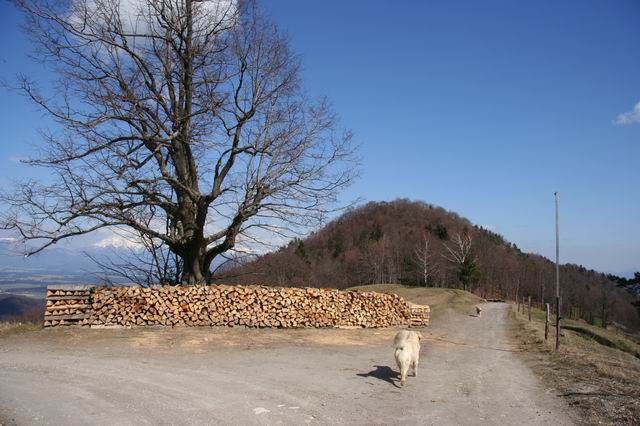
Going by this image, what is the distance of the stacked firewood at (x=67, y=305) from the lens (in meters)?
14.3

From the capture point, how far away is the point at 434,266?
73.4m

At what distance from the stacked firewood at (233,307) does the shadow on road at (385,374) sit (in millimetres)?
6453

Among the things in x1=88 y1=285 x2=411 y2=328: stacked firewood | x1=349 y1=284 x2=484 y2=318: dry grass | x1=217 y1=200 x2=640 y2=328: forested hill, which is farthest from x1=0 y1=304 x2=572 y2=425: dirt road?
x1=217 y1=200 x2=640 y2=328: forested hill

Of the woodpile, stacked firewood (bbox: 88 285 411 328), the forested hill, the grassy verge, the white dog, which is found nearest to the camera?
the white dog

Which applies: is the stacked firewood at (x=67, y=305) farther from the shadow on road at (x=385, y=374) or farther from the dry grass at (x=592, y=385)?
the dry grass at (x=592, y=385)

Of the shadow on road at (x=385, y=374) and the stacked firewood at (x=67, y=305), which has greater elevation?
the stacked firewood at (x=67, y=305)

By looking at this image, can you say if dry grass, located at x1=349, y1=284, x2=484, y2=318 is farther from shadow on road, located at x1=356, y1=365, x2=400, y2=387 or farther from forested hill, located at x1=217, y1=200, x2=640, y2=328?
shadow on road, located at x1=356, y1=365, x2=400, y2=387

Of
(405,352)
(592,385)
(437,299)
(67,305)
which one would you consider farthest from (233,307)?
(437,299)

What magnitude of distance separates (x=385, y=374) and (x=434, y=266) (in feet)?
213

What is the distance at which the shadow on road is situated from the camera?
996 cm

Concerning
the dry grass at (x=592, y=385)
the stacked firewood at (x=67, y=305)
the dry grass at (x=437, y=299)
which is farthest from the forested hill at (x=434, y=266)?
the dry grass at (x=592, y=385)

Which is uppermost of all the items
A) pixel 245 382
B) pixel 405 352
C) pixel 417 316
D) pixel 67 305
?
pixel 67 305

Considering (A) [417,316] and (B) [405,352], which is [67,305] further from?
(A) [417,316]

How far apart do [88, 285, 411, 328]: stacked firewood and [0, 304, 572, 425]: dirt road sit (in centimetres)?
66
